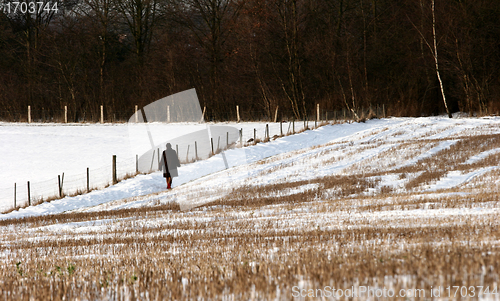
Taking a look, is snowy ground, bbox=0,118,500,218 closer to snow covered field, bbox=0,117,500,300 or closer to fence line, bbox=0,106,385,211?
snow covered field, bbox=0,117,500,300

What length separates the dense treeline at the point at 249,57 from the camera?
4475cm

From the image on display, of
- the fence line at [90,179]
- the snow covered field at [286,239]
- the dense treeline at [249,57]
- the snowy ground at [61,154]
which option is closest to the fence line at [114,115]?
the dense treeline at [249,57]

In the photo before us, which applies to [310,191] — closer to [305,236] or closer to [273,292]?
[305,236]

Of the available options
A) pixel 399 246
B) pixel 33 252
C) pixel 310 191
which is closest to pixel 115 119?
pixel 310 191

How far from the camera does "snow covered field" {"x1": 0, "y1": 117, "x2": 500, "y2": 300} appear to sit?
396cm

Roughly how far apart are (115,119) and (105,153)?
67.0 ft

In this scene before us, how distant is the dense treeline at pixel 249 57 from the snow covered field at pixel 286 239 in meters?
26.5

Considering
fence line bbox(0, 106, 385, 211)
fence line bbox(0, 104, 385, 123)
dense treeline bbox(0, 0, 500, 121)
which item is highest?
dense treeline bbox(0, 0, 500, 121)

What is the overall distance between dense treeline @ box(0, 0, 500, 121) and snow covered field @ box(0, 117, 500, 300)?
1041 inches

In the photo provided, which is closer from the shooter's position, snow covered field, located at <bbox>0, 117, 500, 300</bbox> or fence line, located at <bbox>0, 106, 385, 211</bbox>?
snow covered field, located at <bbox>0, 117, 500, 300</bbox>

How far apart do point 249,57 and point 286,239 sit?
42787 millimetres

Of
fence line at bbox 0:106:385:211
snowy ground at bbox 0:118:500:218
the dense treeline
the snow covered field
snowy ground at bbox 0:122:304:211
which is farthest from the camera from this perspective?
the dense treeline

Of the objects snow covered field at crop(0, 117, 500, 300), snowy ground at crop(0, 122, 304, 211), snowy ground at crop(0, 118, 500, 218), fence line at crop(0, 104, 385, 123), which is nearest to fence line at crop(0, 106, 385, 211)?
snowy ground at crop(0, 122, 304, 211)

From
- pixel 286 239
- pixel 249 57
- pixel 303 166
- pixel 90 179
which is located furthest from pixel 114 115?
pixel 286 239
